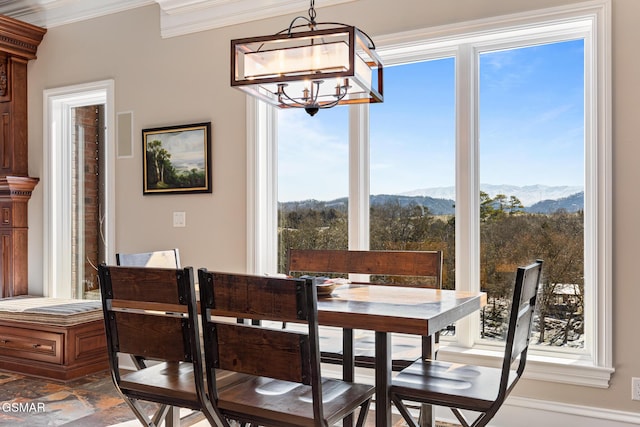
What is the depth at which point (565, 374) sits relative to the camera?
294 centimetres

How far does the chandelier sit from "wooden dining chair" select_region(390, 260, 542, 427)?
0.94 m

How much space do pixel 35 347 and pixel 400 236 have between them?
264cm

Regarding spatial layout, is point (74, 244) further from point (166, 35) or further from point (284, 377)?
→ point (284, 377)

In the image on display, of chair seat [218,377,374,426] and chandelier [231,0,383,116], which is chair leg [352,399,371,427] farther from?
chandelier [231,0,383,116]

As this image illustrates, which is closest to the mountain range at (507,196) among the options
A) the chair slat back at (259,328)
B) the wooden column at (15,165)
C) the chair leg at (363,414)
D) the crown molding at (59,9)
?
the chair leg at (363,414)

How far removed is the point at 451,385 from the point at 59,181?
150 inches

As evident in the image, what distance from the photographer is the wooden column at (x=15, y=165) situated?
4.65 meters

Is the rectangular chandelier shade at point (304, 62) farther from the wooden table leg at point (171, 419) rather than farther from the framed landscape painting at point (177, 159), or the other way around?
the framed landscape painting at point (177, 159)

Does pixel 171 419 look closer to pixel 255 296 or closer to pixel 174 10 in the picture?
pixel 255 296

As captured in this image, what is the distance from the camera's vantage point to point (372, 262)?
2.96 m

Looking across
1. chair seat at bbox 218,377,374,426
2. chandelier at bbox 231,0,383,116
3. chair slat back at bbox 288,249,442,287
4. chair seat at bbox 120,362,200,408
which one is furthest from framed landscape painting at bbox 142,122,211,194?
chair seat at bbox 218,377,374,426

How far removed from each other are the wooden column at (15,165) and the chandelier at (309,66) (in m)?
3.17

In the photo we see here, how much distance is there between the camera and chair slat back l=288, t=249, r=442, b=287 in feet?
9.37

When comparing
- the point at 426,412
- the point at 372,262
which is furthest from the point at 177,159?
the point at 426,412
